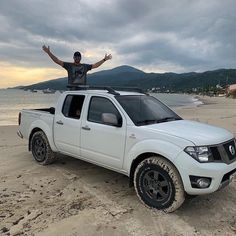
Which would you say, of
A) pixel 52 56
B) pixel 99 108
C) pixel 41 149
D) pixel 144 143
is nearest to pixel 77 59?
pixel 52 56

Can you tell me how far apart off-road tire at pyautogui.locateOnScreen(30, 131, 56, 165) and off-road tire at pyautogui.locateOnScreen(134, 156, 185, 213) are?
111 inches

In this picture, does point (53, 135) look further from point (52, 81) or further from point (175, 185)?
point (52, 81)

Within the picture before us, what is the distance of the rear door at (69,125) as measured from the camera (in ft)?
21.9

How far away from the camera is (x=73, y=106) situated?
6.99m

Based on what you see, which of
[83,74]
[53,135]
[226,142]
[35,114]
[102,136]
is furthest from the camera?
[83,74]

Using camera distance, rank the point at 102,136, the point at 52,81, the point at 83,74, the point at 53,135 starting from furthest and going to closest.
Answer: the point at 52,81 < the point at 83,74 < the point at 53,135 < the point at 102,136

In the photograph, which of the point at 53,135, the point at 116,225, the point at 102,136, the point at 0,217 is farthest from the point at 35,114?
the point at 116,225

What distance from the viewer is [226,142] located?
5.27 metres

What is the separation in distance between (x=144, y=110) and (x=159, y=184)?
1.54 meters

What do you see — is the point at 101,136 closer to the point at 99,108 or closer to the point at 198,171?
the point at 99,108

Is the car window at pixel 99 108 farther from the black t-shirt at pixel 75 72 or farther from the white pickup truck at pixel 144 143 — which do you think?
the black t-shirt at pixel 75 72

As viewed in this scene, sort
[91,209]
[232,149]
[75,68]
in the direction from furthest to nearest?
[75,68] → [232,149] → [91,209]

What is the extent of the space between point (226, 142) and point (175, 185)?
3.57 feet

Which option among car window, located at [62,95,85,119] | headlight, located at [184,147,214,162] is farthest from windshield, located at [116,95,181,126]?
headlight, located at [184,147,214,162]
